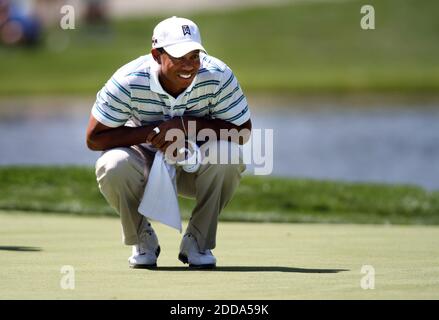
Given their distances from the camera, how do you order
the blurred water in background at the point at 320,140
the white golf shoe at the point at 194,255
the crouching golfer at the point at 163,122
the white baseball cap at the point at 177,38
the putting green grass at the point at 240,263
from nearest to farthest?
the putting green grass at the point at 240,263, the white baseball cap at the point at 177,38, the crouching golfer at the point at 163,122, the white golf shoe at the point at 194,255, the blurred water in background at the point at 320,140

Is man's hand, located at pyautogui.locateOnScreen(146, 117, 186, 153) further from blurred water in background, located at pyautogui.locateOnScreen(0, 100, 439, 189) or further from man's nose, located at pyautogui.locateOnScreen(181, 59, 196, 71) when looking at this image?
blurred water in background, located at pyautogui.locateOnScreen(0, 100, 439, 189)

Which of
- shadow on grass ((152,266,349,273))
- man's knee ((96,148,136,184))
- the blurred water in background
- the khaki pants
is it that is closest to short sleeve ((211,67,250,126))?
the khaki pants

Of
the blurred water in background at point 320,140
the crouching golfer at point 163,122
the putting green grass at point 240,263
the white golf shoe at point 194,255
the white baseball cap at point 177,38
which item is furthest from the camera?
the blurred water in background at point 320,140

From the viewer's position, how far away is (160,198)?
6.55m

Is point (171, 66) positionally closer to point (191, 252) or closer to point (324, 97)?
point (191, 252)

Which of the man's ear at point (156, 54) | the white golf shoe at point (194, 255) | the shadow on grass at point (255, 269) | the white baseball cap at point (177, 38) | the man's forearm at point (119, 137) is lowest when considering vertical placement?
the shadow on grass at point (255, 269)

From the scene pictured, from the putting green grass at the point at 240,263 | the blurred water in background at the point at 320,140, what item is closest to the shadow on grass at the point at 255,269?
the putting green grass at the point at 240,263

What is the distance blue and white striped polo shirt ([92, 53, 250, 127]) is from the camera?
21.5 ft

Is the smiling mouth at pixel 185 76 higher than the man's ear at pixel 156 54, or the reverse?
the man's ear at pixel 156 54

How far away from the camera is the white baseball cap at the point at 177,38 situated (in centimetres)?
638

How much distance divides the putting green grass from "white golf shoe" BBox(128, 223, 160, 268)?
7 centimetres

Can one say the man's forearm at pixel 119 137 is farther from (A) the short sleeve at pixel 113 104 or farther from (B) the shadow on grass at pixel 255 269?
(B) the shadow on grass at pixel 255 269

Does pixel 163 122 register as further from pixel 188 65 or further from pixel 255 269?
pixel 255 269
